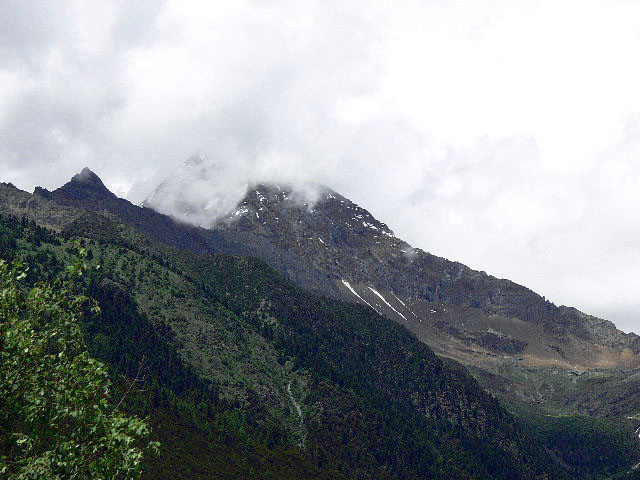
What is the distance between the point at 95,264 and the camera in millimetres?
27453

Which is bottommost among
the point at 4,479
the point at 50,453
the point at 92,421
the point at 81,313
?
the point at 4,479

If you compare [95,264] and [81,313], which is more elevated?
[95,264]

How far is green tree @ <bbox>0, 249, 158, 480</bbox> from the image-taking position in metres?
23.8

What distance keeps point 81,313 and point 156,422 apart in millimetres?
171475

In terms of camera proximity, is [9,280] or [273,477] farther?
[273,477]

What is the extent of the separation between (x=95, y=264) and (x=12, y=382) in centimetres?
614

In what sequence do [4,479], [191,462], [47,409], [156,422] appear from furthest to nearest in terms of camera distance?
[156,422]
[191,462]
[47,409]
[4,479]

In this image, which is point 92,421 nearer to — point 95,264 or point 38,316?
point 38,316

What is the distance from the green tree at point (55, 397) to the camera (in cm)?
2383

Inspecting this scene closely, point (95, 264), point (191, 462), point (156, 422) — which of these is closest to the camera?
point (95, 264)

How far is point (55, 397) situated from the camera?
80.6 feet

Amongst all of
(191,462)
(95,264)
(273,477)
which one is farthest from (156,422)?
(95,264)

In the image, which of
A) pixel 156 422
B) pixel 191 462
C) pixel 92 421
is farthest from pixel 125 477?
pixel 156 422

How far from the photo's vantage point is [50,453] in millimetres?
23328
